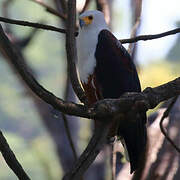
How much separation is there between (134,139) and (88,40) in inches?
23.5

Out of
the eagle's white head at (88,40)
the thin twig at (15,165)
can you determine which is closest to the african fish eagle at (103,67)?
the eagle's white head at (88,40)

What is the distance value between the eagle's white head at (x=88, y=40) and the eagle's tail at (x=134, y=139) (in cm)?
34

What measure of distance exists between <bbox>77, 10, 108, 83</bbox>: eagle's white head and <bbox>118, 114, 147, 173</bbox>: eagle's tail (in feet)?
1.11

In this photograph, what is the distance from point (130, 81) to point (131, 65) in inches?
4.3

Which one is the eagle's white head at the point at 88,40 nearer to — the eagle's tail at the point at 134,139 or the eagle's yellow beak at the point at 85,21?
the eagle's yellow beak at the point at 85,21

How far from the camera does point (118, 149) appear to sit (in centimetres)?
317

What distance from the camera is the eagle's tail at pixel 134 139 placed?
2.14m

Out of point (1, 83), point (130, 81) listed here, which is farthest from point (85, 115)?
point (1, 83)

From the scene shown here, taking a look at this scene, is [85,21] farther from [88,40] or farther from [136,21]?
[136,21]

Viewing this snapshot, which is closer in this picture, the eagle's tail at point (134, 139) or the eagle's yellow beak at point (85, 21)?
the eagle's tail at point (134, 139)

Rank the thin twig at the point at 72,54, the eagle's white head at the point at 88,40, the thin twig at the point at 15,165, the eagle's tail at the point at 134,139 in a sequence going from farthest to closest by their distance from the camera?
1. the eagle's white head at the point at 88,40
2. the eagle's tail at the point at 134,139
3. the thin twig at the point at 72,54
4. the thin twig at the point at 15,165

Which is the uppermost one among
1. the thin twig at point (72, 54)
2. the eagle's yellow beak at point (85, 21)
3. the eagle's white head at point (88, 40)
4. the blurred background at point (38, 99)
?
the thin twig at point (72, 54)

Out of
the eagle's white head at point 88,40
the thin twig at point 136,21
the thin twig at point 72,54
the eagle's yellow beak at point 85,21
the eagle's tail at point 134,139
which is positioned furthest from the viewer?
the thin twig at point 136,21

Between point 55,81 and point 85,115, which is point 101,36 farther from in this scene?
point 55,81
